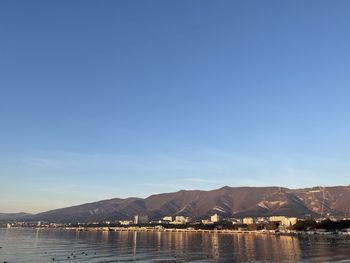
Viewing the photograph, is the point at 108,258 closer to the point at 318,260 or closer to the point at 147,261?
the point at 147,261

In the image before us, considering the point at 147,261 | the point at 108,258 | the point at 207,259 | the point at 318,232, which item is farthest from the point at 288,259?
the point at 318,232

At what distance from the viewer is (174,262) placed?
71438mm

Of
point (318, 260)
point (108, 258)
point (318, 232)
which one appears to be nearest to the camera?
point (318, 260)

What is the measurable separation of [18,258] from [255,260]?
4736 cm

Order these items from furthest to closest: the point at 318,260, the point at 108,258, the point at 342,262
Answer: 1. the point at 108,258
2. the point at 318,260
3. the point at 342,262

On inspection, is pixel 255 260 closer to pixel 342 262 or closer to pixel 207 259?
pixel 207 259

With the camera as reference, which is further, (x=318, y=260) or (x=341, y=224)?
(x=341, y=224)

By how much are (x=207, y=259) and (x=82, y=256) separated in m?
27.2

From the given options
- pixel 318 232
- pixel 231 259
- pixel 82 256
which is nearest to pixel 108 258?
pixel 82 256

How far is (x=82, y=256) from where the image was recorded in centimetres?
8425

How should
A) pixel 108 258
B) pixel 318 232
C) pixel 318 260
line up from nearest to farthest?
pixel 318 260 < pixel 108 258 < pixel 318 232

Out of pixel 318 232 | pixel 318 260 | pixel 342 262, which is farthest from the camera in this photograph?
pixel 318 232

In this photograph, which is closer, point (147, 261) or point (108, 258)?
point (147, 261)

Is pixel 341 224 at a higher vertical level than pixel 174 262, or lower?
higher
